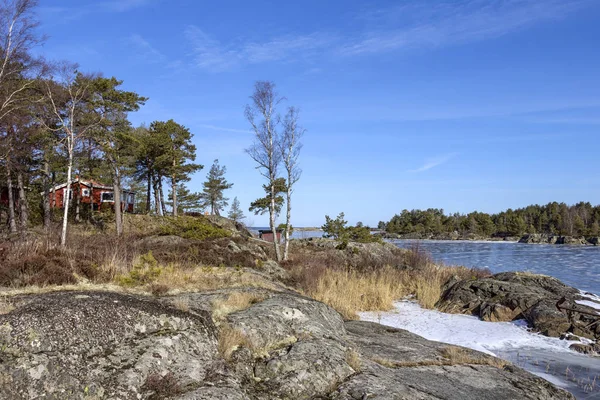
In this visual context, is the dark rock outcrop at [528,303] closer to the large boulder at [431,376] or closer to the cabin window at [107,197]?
the large boulder at [431,376]

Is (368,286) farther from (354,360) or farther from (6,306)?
(6,306)

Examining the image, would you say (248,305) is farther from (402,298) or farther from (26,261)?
(402,298)

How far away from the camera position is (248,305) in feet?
19.9

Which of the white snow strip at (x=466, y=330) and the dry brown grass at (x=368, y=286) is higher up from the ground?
the dry brown grass at (x=368, y=286)

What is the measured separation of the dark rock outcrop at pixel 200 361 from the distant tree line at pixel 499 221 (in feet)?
341

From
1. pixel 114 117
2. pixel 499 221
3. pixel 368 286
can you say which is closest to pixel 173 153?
pixel 114 117

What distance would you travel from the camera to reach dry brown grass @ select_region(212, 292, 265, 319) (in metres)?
5.37

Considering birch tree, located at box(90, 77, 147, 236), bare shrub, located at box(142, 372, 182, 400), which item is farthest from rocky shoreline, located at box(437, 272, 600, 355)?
birch tree, located at box(90, 77, 147, 236)

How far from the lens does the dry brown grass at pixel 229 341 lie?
Answer: 436 cm

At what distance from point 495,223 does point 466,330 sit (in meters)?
114

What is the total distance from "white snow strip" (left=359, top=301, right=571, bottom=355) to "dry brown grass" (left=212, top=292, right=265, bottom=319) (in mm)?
5342

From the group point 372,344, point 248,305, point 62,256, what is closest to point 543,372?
point 372,344

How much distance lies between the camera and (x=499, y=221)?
112 meters

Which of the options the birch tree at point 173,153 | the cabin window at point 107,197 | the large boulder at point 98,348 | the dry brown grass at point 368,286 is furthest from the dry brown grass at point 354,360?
the cabin window at point 107,197
